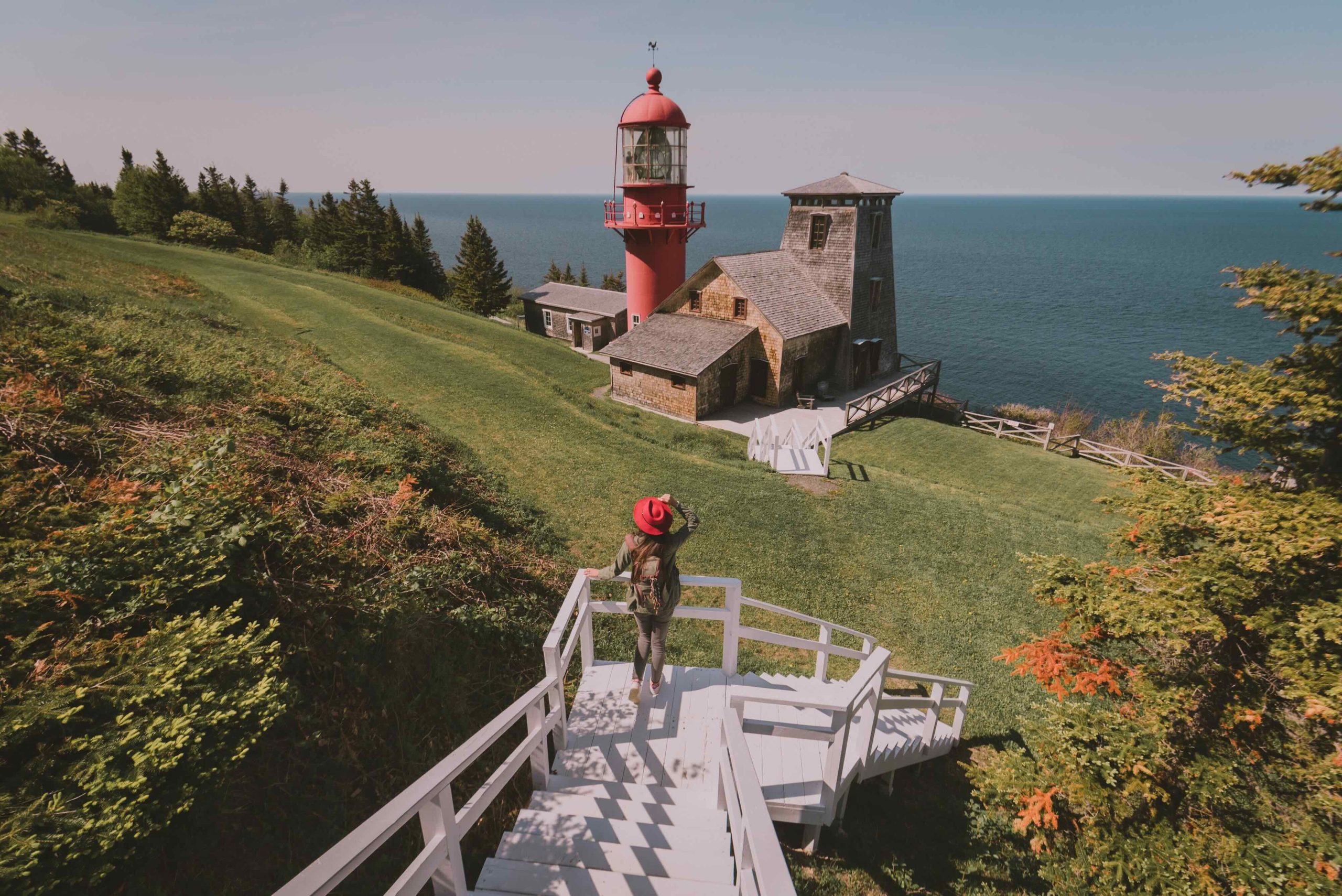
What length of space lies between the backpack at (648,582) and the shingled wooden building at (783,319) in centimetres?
1834

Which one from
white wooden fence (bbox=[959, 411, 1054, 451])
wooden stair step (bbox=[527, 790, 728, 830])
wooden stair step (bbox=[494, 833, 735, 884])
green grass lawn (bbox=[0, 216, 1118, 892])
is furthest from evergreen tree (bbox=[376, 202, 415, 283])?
wooden stair step (bbox=[494, 833, 735, 884])

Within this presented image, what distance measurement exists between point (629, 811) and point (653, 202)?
87.3ft

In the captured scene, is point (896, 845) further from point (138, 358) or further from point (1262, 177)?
point (138, 358)

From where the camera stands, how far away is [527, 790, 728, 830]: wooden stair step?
428 centimetres

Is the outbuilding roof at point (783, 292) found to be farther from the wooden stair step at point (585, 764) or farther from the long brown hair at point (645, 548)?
the wooden stair step at point (585, 764)

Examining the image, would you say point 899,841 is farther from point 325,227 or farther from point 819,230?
point 325,227

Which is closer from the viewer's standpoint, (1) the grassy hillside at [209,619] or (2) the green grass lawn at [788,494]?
(1) the grassy hillside at [209,619]

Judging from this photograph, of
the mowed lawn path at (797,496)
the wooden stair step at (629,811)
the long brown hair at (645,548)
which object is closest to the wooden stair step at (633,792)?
the wooden stair step at (629,811)

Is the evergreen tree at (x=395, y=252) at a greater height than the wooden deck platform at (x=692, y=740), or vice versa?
the evergreen tree at (x=395, y=252)

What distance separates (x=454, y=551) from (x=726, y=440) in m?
13.5

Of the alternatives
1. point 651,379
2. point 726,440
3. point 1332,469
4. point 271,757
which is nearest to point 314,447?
point 271,757

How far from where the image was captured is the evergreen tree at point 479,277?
4808 centimetres

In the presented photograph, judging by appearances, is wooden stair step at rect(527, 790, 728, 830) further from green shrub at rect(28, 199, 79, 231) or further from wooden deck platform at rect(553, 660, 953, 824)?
Answer: green shrub at rect(28, 199, 79, 231)

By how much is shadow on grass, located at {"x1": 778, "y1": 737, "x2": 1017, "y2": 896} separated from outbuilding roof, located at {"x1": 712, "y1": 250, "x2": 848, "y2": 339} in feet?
63.6
